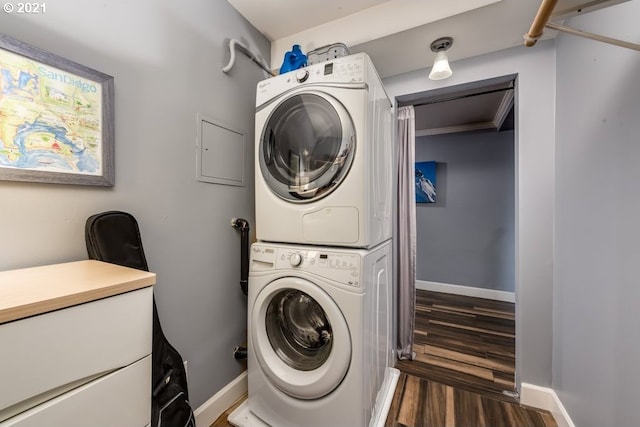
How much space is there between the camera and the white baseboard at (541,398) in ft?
4.61

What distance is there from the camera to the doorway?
252 cm

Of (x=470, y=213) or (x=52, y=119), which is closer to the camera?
(x=52, y=119)

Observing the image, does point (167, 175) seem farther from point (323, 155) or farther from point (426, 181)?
point (426, 181)

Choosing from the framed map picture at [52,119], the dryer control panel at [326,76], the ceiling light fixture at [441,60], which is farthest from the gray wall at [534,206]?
the framed map picture at [52,119]

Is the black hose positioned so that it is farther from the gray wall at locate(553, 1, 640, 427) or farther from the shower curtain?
the gray wall at locate(553, 1, 640, 427)

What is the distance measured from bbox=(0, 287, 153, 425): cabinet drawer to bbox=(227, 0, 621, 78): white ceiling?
5.53 ft

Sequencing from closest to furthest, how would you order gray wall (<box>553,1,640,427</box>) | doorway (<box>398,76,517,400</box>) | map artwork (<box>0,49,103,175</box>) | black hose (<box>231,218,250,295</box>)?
map artwork (<box>0,49,103,175</box>) < gray wall (<box>553,1,640,427</box>) < black hose (<box>231,218,250,295</box>) < doorway (<box>398,76,517,400</box>)

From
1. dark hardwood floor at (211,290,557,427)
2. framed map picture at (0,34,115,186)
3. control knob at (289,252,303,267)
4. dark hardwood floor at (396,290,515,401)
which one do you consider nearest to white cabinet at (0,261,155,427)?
framed map picture at (0,34,115,186)

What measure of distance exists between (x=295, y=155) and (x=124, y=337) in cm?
100

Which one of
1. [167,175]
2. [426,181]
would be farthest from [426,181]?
[167,175]

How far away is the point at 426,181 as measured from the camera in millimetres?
3582

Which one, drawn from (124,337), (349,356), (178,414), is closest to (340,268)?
(349,356)

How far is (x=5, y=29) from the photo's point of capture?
77cm

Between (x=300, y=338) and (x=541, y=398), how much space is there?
1449mm
